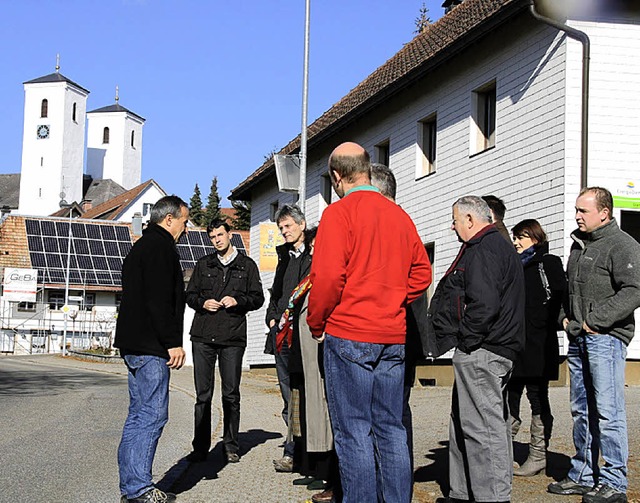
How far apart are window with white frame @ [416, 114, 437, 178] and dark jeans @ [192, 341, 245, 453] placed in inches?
556

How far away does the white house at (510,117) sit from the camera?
16.3m

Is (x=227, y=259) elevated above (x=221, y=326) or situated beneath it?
elevated above

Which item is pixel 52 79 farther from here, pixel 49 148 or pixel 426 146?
pixel 426 146

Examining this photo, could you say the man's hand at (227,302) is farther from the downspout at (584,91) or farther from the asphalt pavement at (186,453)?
the downspout at (584,91)

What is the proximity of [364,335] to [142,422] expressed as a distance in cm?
189

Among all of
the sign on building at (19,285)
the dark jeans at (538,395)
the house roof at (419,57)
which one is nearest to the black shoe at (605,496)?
the dark jeans at (538,395)

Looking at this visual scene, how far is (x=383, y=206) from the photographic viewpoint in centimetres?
548

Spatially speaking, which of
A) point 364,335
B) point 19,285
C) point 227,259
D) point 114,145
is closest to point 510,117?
point 227,259

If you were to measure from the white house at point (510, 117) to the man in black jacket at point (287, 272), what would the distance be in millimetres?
8526

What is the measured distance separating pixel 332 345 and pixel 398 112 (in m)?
19.1

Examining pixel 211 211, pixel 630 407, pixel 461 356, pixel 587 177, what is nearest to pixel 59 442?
pixel 461 356

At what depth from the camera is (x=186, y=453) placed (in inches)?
372

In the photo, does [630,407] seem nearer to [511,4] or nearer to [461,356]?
[461,356]

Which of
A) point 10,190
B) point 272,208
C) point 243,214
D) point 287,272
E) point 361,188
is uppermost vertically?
point 10,190
